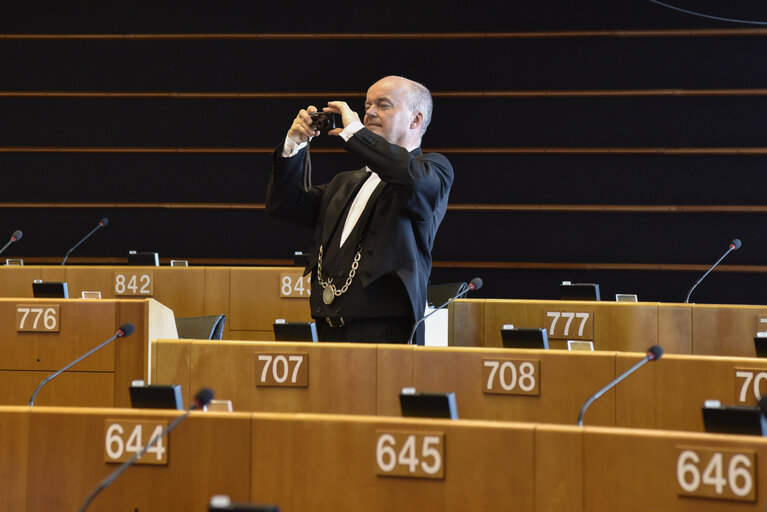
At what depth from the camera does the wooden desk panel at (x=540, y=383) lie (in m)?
2.57

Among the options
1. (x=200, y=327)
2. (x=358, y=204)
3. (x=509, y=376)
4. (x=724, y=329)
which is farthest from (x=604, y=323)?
(x=358, y=204)

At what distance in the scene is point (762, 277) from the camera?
7.42 m

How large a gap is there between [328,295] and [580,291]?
2650 mm

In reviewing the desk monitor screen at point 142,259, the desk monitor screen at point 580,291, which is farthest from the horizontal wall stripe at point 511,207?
the desk monitor screen at point 580,291

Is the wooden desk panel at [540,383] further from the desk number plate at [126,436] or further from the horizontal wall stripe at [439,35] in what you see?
the horizontal wall stripe at [439,35]

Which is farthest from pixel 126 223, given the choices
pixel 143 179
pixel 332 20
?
pixel 332 20

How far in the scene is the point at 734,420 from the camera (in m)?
1.71

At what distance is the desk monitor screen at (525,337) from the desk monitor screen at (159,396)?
1.33 m

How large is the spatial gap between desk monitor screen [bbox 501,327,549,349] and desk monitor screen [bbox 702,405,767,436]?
4.26 feet

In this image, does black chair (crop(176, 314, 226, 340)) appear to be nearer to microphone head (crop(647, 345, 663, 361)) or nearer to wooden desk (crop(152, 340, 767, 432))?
wooden desk (crop(152, 340, 767, 432))

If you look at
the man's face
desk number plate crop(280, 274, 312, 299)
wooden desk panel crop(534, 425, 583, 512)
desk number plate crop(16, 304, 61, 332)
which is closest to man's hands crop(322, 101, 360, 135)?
the man's face

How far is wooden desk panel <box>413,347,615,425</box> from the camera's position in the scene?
2.57m

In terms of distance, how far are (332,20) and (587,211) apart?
258 centimetres

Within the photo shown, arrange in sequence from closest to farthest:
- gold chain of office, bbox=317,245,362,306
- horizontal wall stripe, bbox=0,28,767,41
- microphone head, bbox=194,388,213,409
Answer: microphone head, bbox=194,388,213,409
gold chain of office, bbox=317,245,362,306
horizontal wall stripe, bbox=0,28,767,41
